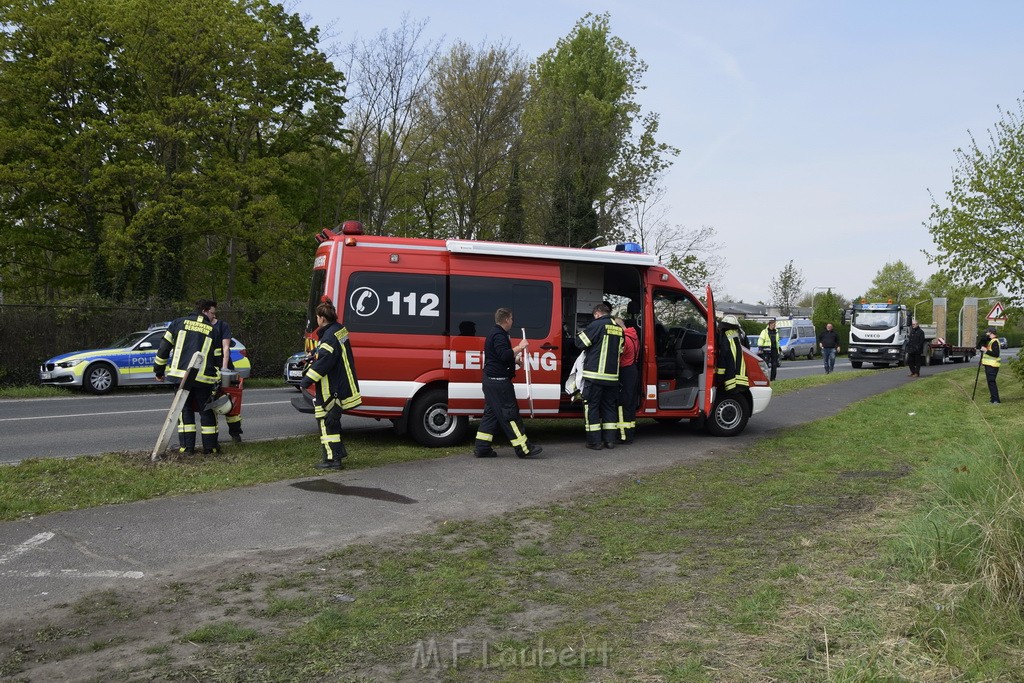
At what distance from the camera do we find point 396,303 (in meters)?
A: 10.5

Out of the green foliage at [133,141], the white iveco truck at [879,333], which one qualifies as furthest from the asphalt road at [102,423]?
the white iveco truck at [879,333]

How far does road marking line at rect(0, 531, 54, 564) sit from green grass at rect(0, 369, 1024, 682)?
127cm

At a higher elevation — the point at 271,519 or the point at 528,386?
the point at 528,386

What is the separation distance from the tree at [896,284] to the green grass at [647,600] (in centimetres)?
10404

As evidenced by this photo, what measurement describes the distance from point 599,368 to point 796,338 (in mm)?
41499

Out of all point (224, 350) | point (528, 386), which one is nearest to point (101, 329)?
point (224, 350)

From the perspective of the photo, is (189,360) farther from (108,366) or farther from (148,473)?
(108,366)

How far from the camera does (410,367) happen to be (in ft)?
34.7

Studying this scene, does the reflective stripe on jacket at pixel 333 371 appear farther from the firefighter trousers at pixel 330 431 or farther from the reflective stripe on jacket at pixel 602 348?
the reflective stripe on jacket at pixel 602 348

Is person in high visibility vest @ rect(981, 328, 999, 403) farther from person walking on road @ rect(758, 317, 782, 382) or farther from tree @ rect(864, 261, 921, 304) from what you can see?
tree @ rect(864, 261, 921, 304)

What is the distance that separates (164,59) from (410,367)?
65.9ft

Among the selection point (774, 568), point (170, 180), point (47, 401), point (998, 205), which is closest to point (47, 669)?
point (774, 568)

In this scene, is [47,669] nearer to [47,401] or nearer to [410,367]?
[410,367]

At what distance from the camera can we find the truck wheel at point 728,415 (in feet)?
41.2
